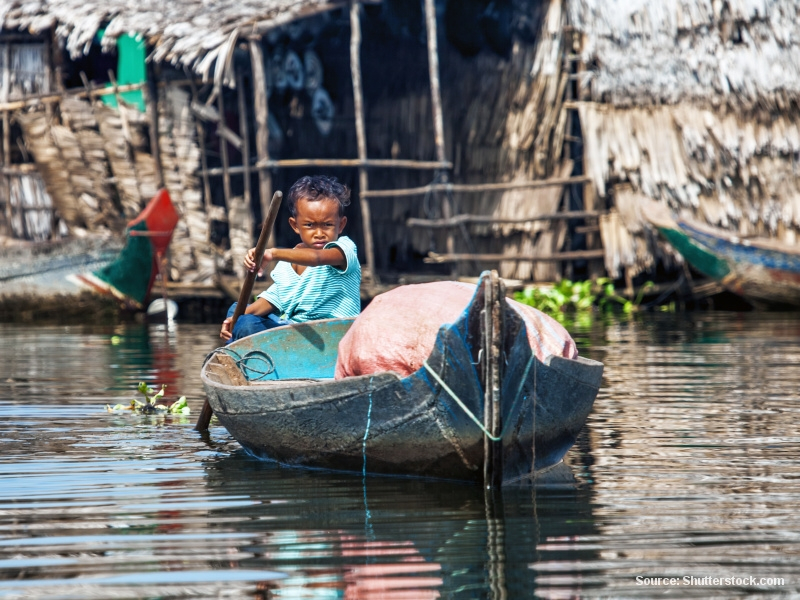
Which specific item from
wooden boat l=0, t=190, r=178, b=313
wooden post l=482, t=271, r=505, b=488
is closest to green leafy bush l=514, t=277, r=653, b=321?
wooden boat l=0, t=190, r=178, b=313

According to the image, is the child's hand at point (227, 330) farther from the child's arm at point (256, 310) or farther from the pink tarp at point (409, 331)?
the pink tarp at point (409, 331)

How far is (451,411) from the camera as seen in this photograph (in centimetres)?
421

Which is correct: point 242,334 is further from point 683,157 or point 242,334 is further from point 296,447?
point 683,157

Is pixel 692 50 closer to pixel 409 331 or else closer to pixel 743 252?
pixel 743 252

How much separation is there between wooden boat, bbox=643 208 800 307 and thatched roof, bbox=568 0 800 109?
4.45 feet

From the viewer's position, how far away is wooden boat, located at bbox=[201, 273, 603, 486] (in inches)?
162

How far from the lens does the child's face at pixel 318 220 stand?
17.9ft

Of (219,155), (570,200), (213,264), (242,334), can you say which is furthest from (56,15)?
(242,334)

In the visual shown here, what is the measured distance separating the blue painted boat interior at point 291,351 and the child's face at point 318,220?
53 cm

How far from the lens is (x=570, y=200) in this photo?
14141mm

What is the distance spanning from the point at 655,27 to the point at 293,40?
13.1 feet

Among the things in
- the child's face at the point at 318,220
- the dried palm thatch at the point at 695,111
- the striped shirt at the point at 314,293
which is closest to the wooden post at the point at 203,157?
the dried palm thatch at the point at 695,111

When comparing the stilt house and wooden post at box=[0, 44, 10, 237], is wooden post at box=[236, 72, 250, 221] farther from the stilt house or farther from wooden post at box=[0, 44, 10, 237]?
wooden post at box=[0, 44, 10, 237]

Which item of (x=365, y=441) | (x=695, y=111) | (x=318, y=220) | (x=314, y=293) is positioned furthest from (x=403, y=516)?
(x=695, y=111)
